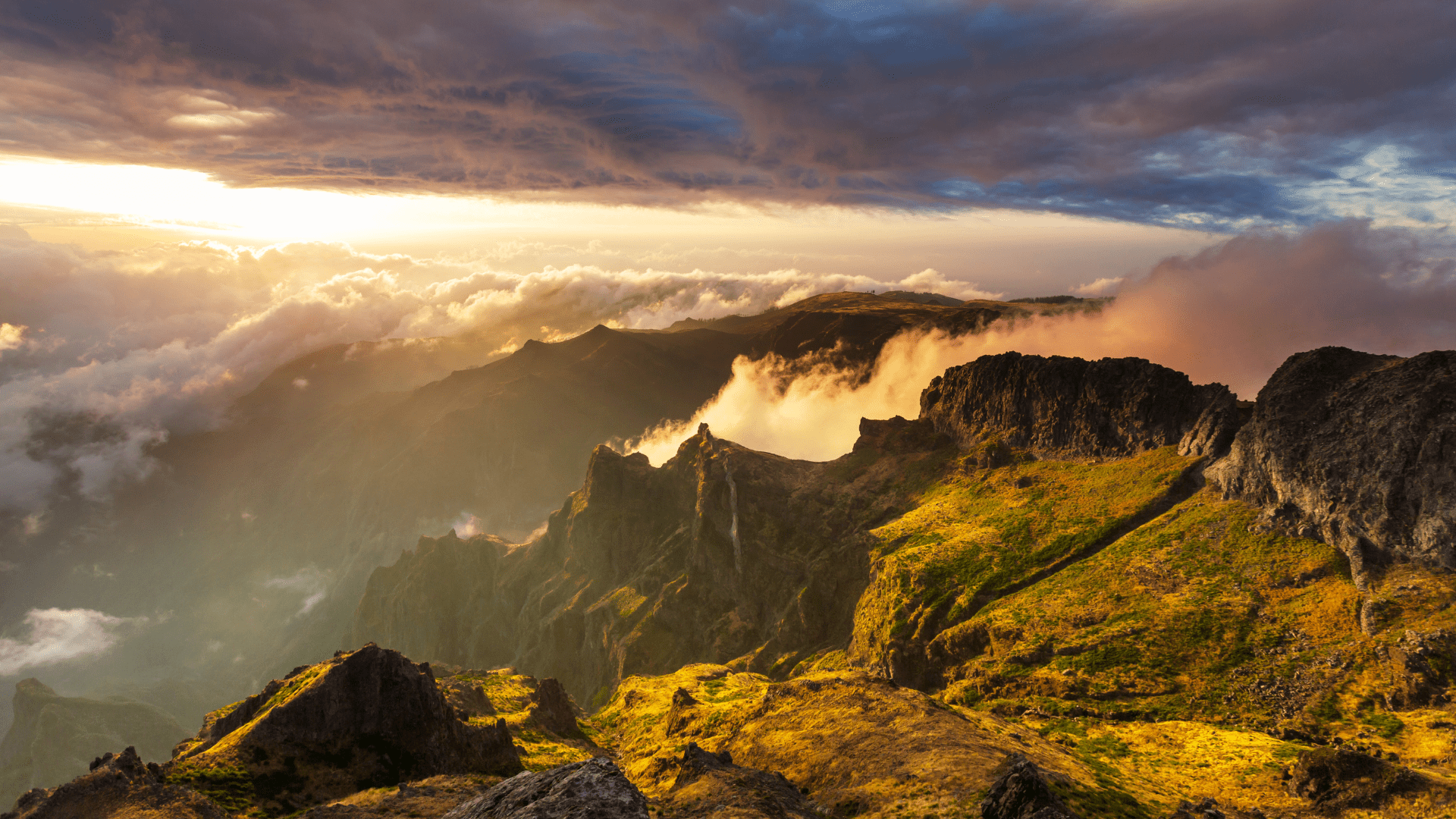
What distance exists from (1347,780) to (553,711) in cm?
12479

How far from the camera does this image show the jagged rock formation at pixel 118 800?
184 ft

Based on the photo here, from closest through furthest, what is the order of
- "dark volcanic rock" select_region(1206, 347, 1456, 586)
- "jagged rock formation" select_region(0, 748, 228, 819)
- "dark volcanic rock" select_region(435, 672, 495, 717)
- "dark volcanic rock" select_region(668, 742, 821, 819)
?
"jagged rock formation" select_region(0, 748, 228, 819) < "dark volcanic rock" select_region(668, 742, 821, 819) < "dark volcanic rock" select_region(1206, 347, 1456, 586) < "dark volcanic rock" select_region(435, 672, 495, 717)

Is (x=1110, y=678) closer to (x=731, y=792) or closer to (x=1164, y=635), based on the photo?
(x=1164, y=635)

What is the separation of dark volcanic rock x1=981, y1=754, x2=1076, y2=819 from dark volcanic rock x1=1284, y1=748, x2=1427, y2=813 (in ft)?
121

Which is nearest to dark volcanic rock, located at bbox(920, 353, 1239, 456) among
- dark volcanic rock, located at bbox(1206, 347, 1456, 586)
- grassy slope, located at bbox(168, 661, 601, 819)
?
dark volcanic rock, located at bbox(1206, 347, 1456, 586)

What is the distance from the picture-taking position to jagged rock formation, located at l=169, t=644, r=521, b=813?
2736 inches

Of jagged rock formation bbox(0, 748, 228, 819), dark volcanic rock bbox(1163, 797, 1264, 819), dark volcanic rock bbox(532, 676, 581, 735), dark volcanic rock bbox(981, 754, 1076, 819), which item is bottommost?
dark volcanic rock bbox(532, 676, 581, 735)

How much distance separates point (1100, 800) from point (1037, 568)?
291ft

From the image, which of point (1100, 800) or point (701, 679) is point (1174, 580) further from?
point (701, 679)

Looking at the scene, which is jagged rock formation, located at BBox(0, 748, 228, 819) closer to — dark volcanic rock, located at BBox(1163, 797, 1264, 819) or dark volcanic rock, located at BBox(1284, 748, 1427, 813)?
dark volcanic rock, located at BBox(1163, 797, 1264, 819)

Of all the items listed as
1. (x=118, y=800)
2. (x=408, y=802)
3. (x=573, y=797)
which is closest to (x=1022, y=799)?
(x=573, y=797)

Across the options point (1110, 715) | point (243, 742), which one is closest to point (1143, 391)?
point (1110, 715)

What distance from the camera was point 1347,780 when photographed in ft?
A: 208

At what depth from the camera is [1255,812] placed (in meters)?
63.5
